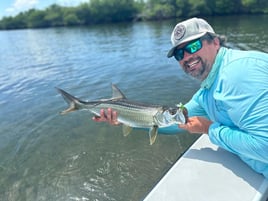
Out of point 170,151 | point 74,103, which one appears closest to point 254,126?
point 74,103

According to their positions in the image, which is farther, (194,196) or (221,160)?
(221,160)

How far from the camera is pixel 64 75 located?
533 inches

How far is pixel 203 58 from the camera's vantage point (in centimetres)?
281

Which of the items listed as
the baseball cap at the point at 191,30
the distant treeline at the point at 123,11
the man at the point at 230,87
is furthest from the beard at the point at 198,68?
the distant treeline at the point at 123,11

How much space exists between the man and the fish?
413 mm

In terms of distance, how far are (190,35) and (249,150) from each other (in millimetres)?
1278

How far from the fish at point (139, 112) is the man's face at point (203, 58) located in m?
0.48

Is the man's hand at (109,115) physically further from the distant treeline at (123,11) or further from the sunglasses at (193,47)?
the distant treeline at (123,11)

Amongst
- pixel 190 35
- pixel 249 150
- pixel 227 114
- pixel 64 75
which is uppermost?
pixel 190 35

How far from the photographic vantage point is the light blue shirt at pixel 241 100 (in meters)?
2.34

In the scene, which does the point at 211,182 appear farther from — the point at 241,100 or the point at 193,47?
the point at 193,47

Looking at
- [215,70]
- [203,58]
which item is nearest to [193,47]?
[203,58]

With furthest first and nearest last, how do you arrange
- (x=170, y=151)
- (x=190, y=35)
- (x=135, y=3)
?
(x=135, y=3) → (x=170, y=151) → (x=190, y=35)

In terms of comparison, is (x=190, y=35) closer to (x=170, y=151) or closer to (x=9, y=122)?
(x=170, y=151)
